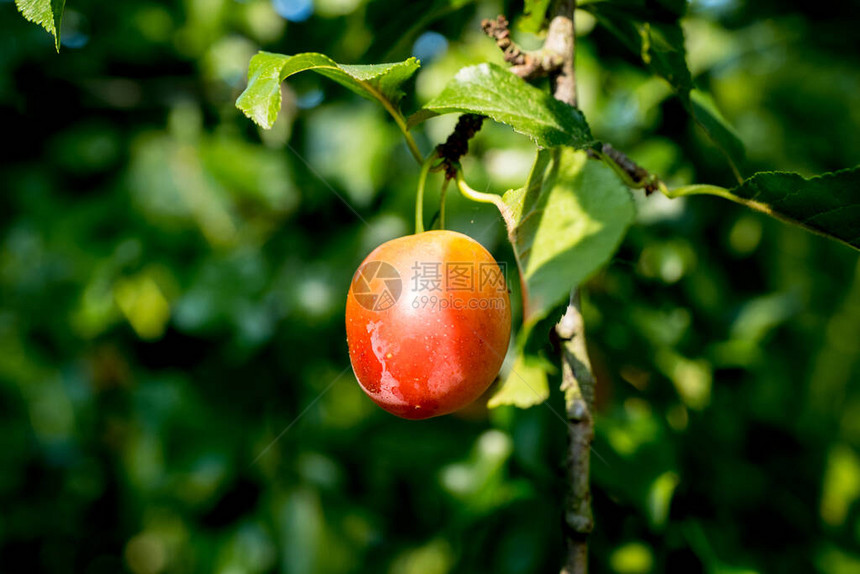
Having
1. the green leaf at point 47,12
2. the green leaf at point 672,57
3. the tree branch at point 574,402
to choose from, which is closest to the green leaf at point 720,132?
the green leaf at point 672,57

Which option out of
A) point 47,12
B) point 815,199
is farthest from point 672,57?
point 47,12

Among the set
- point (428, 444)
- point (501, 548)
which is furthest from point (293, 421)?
point (501, 548)

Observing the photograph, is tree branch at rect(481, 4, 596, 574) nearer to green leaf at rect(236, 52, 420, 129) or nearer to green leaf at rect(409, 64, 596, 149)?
green leaf at rect(409, 64, 596, 149)

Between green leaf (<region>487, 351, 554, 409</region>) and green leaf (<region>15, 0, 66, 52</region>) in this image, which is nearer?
green leaf (<region>15, 0, 66, 52</region>)

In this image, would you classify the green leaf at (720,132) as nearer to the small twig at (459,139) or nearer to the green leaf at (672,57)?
the green leaf at (672,57)

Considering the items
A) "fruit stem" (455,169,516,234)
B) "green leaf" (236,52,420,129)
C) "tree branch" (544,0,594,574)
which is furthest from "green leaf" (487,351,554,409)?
"green leaf" (236,52,420,129)

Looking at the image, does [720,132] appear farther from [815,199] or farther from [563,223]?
[563,223]
